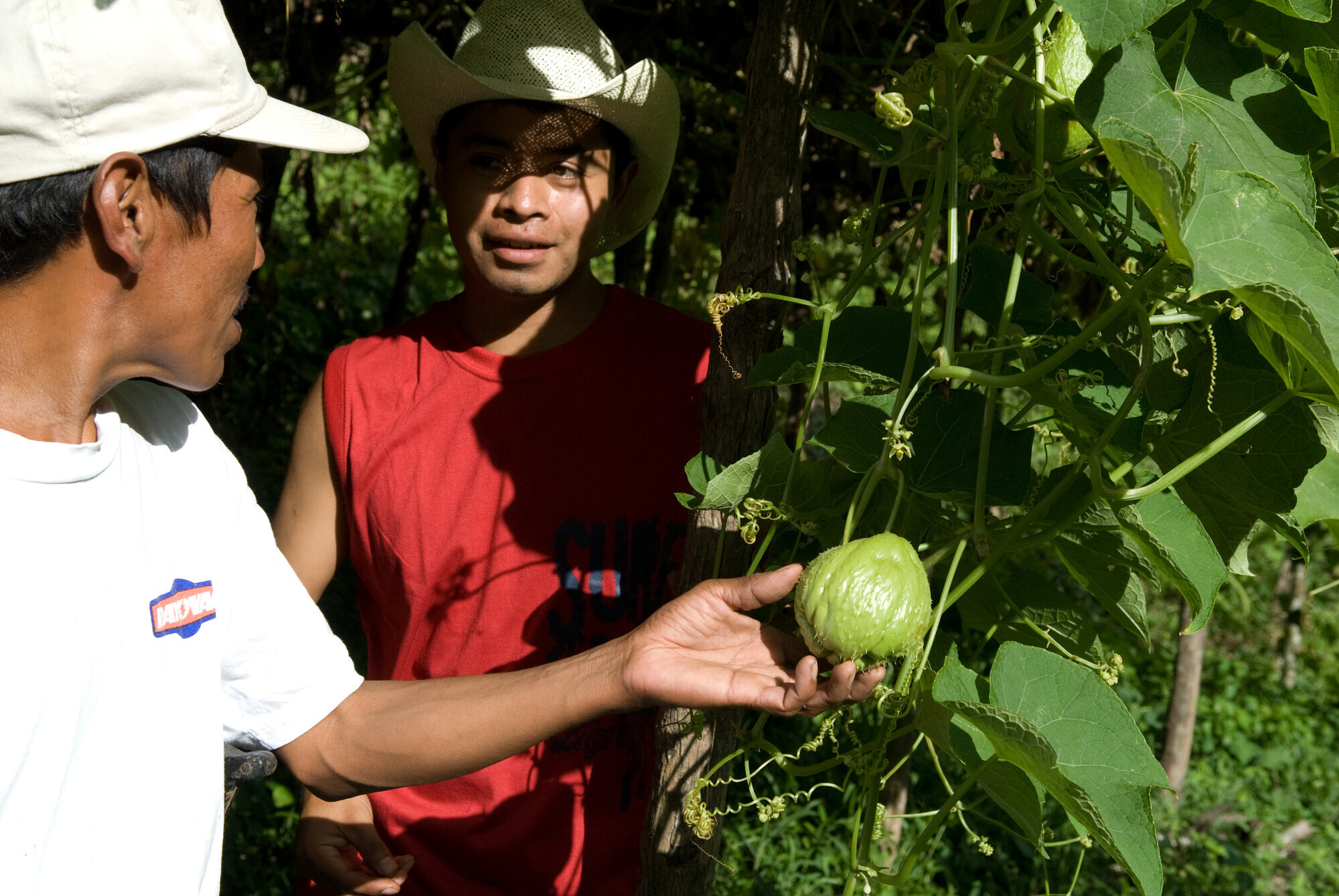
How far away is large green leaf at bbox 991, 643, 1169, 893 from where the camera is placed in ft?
3.56

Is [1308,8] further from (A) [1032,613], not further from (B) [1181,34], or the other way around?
(A) [1032,613]

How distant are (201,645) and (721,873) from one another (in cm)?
239

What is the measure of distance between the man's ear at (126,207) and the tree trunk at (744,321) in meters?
0.71

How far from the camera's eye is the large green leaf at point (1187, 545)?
1.18m

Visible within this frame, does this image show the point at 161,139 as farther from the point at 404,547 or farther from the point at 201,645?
the point at 404,547

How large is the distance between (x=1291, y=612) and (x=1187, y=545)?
2.73 m

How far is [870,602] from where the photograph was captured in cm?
107

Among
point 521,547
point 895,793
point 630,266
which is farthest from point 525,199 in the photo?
point 895,793

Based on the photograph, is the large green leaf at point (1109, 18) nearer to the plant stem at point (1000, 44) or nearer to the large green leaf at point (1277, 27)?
the plant stem at point (1000, 44)

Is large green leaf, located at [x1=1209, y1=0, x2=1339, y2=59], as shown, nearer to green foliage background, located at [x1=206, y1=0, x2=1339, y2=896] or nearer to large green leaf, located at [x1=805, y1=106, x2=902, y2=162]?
green foliage background, located at [x1=206, y1=0, x2=1339, y2=896]

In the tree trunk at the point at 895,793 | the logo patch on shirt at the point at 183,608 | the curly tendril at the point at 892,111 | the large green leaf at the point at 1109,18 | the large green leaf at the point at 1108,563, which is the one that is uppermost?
the large green leaf at the point at 1109,18

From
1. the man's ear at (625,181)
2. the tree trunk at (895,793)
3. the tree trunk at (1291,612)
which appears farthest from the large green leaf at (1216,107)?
the tree trunk at (1291,612)

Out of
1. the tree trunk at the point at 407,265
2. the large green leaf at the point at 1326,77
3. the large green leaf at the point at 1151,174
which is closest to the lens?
the large green leaf at the point at 1151,174

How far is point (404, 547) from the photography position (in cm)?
188
